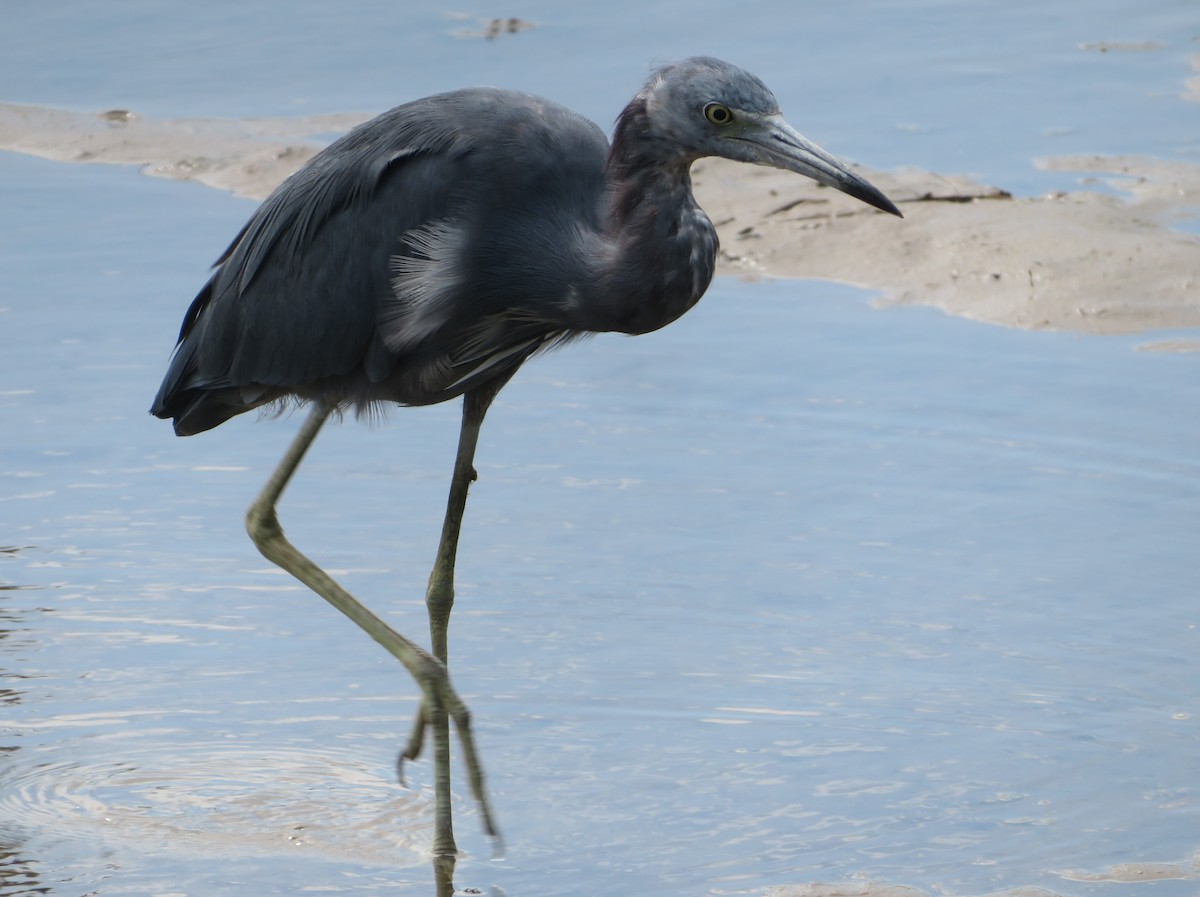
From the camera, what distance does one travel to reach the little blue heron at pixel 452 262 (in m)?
4.83

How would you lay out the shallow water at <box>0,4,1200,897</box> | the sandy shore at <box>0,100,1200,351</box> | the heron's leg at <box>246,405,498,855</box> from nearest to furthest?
the shallow water at <box>0,4,1200,897</box>
the heron's leg at <box>246,405,498,855</box>
the sandy shore at <box>0,100,1200,351</box>

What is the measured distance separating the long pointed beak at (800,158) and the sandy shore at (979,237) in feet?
12.6

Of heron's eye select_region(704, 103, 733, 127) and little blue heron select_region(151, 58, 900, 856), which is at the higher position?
heron's eye select_region(704, 103, 733, 127)

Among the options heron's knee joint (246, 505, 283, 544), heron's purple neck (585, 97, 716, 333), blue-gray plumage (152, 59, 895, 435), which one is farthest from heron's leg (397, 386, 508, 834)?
heron's purple neck (585, 97, 716, 333)

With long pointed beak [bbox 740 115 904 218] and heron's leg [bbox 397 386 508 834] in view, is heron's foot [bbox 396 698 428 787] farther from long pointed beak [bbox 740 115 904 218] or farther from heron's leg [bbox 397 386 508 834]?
long pointed beak [bbox 740 115 904 218]

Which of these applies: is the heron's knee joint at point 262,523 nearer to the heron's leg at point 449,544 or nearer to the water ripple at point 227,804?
the heron's leg at point 449,544

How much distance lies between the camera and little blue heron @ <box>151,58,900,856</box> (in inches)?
190

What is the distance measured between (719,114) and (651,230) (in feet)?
1.01

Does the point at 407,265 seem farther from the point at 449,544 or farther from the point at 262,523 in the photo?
the point at 262,523

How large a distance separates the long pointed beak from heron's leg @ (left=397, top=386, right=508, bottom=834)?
3.81 feet

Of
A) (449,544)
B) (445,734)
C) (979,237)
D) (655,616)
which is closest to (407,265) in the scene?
(449,544)

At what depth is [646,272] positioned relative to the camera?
4863 millimetres

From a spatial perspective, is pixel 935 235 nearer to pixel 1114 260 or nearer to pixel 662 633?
pixel 1114 260

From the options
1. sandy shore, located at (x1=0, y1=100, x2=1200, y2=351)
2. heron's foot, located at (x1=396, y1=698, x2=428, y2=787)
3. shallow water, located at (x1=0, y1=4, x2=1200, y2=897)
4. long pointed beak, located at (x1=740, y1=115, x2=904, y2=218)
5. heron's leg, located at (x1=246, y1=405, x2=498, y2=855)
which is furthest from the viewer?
sandy shore, located at (x1=0, y1=100, x2=1200, y2=351)
